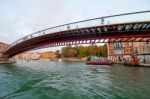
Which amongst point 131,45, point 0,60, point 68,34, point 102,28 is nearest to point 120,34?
point 102,28

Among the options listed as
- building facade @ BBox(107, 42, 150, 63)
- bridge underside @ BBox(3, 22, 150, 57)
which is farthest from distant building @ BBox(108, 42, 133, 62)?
bridge underside @ BBox(3, 22, 150, 57)

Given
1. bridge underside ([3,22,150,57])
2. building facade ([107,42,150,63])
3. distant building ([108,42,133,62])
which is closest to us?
bridge underside ([3,22,150,57])

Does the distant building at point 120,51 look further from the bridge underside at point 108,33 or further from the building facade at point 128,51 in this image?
the bridge underside at point 108,33

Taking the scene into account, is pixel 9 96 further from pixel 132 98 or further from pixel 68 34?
pixel 68 34

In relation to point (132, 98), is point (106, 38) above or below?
above

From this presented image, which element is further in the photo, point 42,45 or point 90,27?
point 42,45

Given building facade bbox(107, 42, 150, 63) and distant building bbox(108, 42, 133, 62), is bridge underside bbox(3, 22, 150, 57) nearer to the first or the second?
building facade bbox(107, 42, 150, 63)

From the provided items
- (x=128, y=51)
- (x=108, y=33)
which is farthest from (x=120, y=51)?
(x=108, y=33)

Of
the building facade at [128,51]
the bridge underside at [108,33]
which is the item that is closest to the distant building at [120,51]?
the building facade at [128,51]

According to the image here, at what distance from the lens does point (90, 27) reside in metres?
23.2

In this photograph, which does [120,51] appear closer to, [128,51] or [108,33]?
[128,51]

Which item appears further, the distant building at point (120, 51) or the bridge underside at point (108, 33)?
the distant building at point (120, 51)

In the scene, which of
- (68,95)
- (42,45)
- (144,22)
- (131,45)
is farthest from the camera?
(131,45)

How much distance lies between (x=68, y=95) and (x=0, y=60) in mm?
52758
